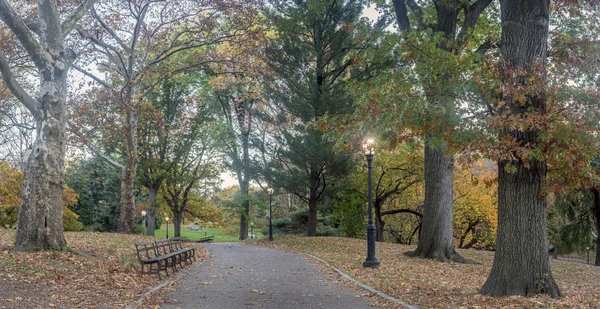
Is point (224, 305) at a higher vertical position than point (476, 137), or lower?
lower

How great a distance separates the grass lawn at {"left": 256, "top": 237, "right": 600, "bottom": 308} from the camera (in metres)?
7.45

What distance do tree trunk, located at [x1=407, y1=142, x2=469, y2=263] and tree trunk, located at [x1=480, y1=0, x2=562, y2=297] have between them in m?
7.37

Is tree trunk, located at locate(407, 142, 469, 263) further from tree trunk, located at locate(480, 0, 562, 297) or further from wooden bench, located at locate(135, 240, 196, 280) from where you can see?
wooden bench, located at locate(135, 240, 196, 280)

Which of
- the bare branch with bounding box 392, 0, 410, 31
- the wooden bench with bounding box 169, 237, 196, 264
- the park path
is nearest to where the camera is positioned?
the park path

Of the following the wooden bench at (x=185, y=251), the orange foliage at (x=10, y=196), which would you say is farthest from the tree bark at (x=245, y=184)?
the wooden bench at (x=185, y=251)

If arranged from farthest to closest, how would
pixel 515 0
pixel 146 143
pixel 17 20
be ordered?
pixel 146 143 → pixel 17 20 → pixel 515 0

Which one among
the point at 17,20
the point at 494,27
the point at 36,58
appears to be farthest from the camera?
the point at 494,27

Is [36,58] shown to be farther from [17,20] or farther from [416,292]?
[416,292]

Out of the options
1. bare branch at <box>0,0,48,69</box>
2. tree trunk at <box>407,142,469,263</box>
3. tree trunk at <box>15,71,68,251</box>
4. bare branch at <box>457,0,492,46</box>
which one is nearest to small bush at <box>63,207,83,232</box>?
tree trunk at <box>15,71,68,251</box>

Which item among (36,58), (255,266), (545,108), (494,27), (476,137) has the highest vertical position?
(494,27)

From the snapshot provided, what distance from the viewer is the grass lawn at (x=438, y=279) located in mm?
7445

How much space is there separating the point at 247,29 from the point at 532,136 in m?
15.3

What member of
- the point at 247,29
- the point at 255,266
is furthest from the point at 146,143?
Answer: the point at 255,266

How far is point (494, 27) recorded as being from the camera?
61.9ft
